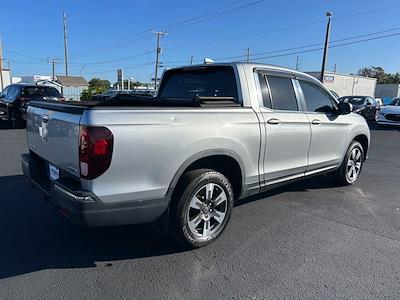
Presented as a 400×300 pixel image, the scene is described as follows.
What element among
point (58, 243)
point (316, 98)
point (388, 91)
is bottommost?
point (58, 243)

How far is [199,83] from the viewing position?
454 centimetres

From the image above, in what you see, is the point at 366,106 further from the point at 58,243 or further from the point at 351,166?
the point at 58,243

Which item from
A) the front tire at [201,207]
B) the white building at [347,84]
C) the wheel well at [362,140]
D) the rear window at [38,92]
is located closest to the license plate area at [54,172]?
the front tire at [201,207]

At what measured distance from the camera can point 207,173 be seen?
3.46 meters

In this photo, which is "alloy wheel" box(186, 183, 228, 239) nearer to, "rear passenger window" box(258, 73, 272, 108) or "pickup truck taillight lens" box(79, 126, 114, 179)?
"pickup truck taillight lens" box(79, 126, 114, 179)

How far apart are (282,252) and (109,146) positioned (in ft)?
6.56

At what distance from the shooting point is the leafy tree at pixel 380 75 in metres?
90.6

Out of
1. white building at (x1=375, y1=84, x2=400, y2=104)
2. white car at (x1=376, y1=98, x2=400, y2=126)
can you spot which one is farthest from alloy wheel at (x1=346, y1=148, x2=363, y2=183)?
white building at (x1=375, y1=84, x2=400, y2=104)

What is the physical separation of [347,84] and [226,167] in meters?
52.7

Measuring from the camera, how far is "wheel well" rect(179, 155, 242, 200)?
11.7 ft

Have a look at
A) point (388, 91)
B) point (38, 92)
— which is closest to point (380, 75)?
point (388, 91)

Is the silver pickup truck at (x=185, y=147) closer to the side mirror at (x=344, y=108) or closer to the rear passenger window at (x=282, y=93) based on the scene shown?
the rear passenger window at (x=282, y=93)

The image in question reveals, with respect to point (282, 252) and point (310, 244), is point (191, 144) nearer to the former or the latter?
point (282, 252)

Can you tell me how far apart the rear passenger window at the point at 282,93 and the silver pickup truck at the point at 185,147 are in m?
0.01
